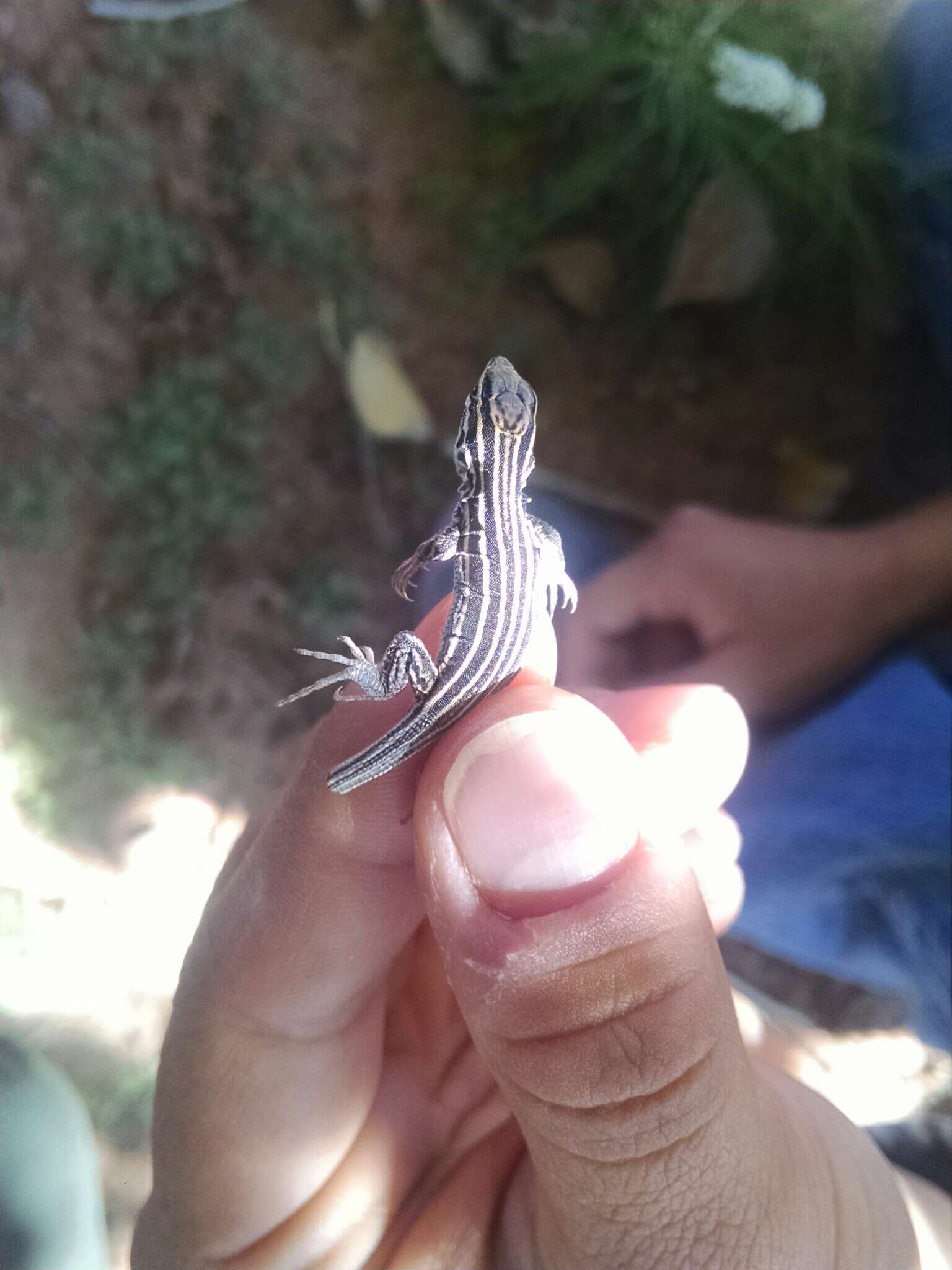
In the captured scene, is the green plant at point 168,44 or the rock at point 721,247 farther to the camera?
the rock at point 721,247

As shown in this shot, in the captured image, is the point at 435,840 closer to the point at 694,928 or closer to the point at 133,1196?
the point at 694,928

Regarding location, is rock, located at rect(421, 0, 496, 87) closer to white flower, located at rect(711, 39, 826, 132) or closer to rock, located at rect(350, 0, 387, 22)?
rock, located at rect(350, 0, 387, 22)

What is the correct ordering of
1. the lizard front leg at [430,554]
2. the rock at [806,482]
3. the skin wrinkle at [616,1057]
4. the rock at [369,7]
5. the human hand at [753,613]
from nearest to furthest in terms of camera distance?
the skin wrinkle at [616,1057], the lizard front leg at [430,554], the human hand at [753,613], the rock at [369,7], the rock at [806,482]

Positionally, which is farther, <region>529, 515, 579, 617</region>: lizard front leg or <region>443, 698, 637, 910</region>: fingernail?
<region>529, 515, 579, 617</region>: lizard front leg

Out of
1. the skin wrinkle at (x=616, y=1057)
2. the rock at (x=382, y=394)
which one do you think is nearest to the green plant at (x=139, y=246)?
the rock at (x=382, y=394)

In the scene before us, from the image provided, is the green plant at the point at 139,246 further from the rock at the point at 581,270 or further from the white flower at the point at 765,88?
the white flower at the point at 765,88

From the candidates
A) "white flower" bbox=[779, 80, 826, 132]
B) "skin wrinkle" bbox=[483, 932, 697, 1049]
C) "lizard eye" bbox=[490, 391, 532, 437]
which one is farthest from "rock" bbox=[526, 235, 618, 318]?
"skin wrinkle" bbox=[483, 932, 697, 1049]

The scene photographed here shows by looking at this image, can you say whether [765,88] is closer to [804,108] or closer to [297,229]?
[804,108]
